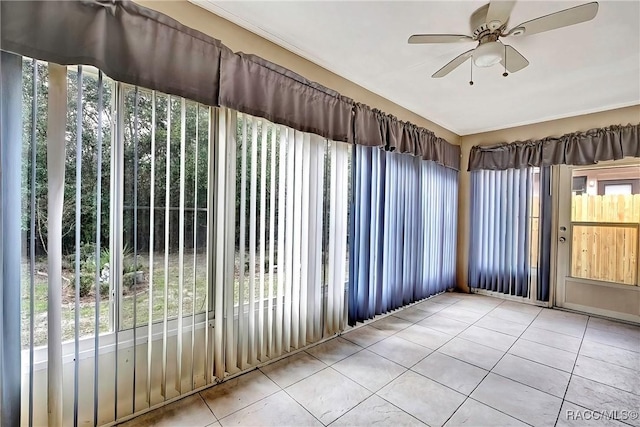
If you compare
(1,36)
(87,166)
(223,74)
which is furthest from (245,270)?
(1,36)

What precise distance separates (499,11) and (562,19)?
0.31 m

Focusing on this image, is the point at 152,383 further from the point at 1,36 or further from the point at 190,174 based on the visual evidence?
the point at 1,36

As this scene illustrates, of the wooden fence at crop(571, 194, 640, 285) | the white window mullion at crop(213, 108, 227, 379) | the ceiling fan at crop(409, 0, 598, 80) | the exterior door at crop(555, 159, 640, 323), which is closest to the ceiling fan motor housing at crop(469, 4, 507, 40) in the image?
the ceiling fan at crop(409, 0, 598, 80)

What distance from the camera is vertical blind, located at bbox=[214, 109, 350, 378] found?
1941 millimetres

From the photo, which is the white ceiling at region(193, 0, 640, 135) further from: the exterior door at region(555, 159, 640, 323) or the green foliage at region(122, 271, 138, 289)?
the green foliage at region(122, 271, 138, 289)

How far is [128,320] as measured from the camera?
5.19ft

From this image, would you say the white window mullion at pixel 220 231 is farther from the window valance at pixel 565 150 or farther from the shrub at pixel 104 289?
the window valance at pixel 565 150

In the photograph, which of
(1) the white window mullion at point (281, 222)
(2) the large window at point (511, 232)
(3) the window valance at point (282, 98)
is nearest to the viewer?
(3) the window valance at point (282, 98)

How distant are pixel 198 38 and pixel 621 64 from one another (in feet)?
10.9

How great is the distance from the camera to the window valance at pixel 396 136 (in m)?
2.68

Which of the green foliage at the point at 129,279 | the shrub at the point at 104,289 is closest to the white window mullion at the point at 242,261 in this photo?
the green foliage at the point at 129,279

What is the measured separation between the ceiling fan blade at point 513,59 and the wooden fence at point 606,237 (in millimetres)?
2535

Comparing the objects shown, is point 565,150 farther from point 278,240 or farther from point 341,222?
point 278,240

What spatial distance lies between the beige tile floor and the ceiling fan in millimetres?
2232
